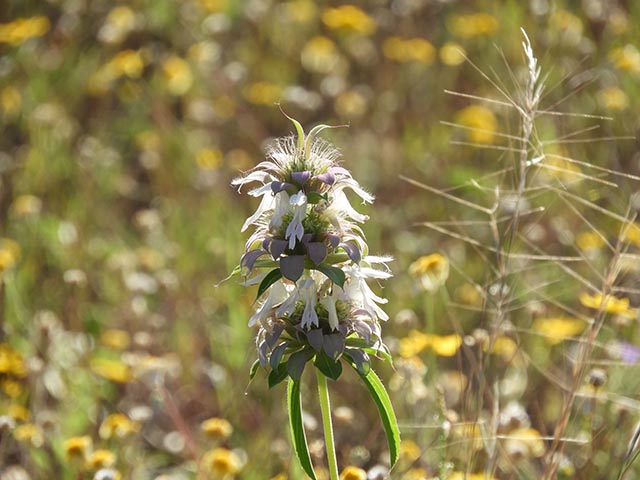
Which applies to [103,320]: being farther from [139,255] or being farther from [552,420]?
[552,420]

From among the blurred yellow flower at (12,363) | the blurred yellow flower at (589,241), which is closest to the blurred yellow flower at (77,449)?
the blurred yellow flower at (12,363)

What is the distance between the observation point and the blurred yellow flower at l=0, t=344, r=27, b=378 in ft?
10.1

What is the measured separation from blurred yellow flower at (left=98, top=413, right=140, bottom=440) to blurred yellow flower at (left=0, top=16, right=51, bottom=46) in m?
2.87

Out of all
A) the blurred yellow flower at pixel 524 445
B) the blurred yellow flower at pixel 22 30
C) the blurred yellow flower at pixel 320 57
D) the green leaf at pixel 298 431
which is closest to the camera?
the green leaf at pixel 298 431

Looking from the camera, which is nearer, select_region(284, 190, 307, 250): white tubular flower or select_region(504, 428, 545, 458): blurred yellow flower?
select_region(284, 190, 307, 250): white tubular flower

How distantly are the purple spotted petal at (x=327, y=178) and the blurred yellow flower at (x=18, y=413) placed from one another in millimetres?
1615

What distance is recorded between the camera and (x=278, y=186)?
1.59m

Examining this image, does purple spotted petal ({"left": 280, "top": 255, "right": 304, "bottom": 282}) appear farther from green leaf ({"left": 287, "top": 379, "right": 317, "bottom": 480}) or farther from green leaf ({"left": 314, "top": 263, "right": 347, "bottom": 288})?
green leaf ({"left": 287, "top": 379, "right": 317, "bottom": 480})

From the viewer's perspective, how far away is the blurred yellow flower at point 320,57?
5.27 m

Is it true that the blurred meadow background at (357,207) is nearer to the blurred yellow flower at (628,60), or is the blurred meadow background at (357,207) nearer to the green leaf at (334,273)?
the blurred yellow flower at (628,60)

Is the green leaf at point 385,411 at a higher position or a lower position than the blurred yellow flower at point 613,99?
lower

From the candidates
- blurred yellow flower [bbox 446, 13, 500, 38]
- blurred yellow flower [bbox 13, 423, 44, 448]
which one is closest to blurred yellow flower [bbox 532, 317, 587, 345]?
blurred yellow flower [bbox 13, 423, 44, 448]

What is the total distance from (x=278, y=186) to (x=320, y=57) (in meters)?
3.79

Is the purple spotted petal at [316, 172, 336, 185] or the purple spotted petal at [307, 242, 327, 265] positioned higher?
the purple spotted petal at [316, 172, 336, 185]
